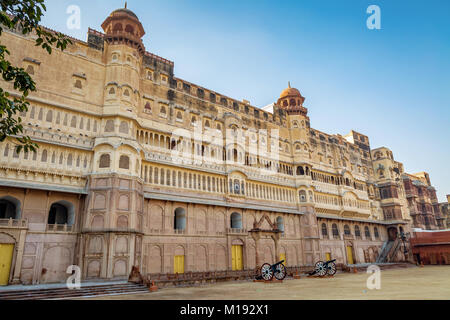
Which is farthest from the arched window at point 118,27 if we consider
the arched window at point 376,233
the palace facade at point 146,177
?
the arched window at point 376,233

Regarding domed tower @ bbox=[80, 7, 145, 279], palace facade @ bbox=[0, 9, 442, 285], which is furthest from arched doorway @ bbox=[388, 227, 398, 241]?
domed tower @ bbox=[80, 7, 145, 279]

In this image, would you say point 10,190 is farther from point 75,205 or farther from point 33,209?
point 75,205

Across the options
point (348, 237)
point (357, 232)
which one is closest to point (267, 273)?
point (348, 237)

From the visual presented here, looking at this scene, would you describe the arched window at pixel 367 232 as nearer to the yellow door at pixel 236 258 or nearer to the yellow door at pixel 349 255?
the yellow door at pixel 349 255

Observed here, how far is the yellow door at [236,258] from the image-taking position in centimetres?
3250

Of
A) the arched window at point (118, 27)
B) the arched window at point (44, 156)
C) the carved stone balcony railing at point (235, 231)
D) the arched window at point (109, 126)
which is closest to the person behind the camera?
the arched window at point (44, 156)

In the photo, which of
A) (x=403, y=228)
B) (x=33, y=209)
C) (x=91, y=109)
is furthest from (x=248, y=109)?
(x=403, y=228)

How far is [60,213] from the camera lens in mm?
26844

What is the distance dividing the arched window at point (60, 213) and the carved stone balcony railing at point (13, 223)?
135 inches

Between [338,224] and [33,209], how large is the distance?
1531 inches

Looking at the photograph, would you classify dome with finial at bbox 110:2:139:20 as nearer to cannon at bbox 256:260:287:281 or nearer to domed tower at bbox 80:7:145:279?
domed tower at bbox 80:7:145:279

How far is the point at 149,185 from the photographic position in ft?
96.7

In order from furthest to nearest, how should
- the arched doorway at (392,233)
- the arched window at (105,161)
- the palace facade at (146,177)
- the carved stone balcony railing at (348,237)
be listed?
the arched doorway at (392,233), the carved stone balcony railing at (348,237), the arched window at (105,161), the palace facade at (146,177)

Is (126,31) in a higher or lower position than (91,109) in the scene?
higher
